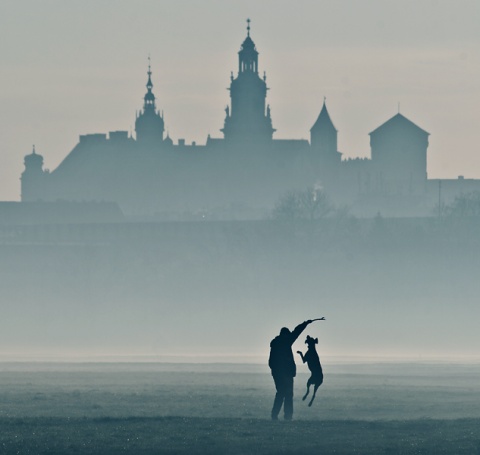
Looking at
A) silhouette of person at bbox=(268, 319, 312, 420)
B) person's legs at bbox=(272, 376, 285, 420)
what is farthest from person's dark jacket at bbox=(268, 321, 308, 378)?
person's legs at bbox=(272, 376, 285, 420)

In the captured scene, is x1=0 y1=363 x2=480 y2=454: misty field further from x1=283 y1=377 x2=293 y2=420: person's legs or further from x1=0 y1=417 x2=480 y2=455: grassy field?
x1=283 y1=377 x2=293 y2=420: person's legs

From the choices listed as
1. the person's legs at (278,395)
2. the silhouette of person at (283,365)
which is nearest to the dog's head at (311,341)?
the silhouette of person at (283,365)

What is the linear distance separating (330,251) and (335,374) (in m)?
86.8

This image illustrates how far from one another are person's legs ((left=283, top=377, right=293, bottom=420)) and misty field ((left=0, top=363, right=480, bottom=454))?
244 millimetres

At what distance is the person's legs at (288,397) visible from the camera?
96.2 feet

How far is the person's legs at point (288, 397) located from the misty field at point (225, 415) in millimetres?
244

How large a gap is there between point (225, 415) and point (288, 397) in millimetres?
1777

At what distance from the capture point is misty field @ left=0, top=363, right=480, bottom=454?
2600 centimetres

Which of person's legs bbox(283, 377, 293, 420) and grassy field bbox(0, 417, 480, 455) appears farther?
person's legs bbox(283, 377, 293, 420)

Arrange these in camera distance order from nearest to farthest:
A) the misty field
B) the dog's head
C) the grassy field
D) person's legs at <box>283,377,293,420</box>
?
the grassy field → the misty field → the dog's head → person's legs at <box>283,377,293,420</box>

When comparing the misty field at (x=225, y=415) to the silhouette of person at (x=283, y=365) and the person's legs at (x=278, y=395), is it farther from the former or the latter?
the silhouette of person at (x=283, y=365)

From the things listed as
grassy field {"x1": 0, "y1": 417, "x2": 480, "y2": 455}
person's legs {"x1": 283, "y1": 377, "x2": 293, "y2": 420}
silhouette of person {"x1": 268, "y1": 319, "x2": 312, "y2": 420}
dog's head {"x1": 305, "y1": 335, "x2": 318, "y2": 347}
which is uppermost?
dog's head {"x1": 305, "y1": 335, "x2": 318, "y2": 347}

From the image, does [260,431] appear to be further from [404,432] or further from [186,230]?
[186,230]

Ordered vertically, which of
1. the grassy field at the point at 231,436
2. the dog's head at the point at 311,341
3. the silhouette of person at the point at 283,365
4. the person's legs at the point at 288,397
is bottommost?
the grassy field at the point at 231,436
